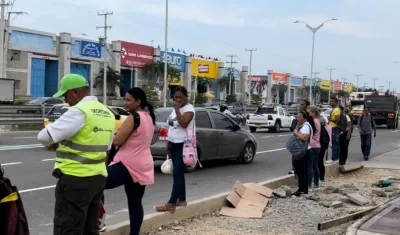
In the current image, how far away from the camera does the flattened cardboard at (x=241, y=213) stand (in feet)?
25.3

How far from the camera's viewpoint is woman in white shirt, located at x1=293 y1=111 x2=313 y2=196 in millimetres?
9398

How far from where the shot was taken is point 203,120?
1299cm

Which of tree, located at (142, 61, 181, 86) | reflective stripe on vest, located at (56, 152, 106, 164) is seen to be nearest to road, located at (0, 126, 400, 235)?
reflective stripe on vest, located at (56, 152, 106, 164)

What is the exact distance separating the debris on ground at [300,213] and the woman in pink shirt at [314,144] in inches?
13.3

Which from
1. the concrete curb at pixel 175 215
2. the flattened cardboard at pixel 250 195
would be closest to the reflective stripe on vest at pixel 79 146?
the concrete curb at pixel 175 215

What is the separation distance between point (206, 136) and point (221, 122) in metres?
0.88

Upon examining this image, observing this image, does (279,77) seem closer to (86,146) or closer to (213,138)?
(213,138)

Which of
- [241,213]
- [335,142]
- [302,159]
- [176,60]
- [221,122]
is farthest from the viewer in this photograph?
[176,60]

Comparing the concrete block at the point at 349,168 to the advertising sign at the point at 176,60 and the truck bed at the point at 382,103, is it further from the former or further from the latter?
the advertising sign at the point at 176,60

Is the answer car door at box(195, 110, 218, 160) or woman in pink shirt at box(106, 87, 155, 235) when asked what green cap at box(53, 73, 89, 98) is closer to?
woman in pink shirt at box(106, 87, 155, 235)

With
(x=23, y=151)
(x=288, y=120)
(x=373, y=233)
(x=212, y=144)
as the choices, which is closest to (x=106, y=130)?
(x=373, y=233)

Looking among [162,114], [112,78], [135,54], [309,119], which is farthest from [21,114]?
[135,54]

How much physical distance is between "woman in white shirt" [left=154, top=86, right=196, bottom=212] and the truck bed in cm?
3529

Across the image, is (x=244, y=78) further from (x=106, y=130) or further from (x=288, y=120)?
(x=106, y=130)
